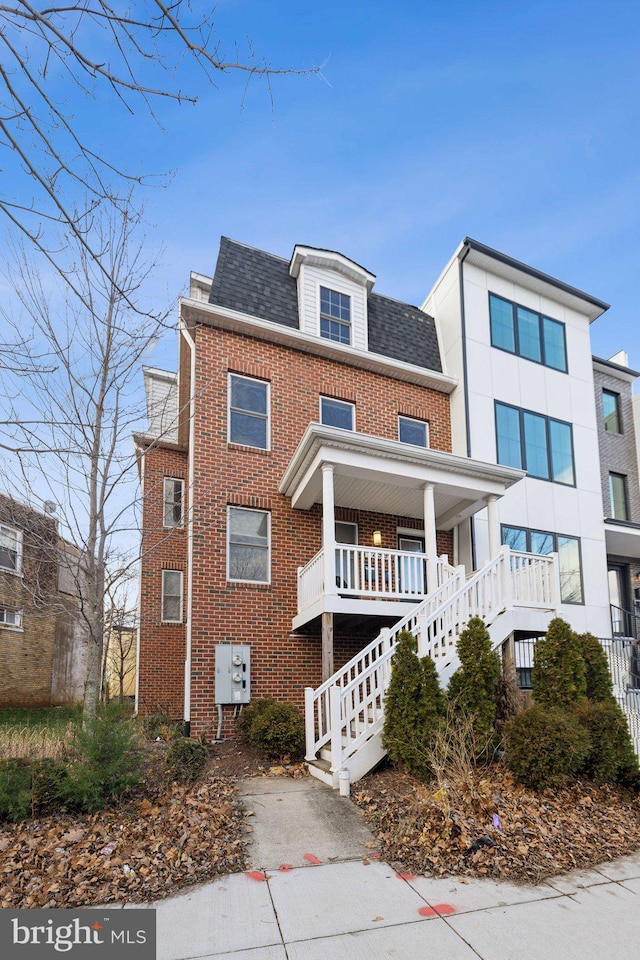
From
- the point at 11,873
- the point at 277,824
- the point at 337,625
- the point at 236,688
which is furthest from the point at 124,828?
the point at 337,625

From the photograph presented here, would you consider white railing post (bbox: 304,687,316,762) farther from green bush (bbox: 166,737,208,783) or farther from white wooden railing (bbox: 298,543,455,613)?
white wooden railing (bbox: 298,543,455,613)

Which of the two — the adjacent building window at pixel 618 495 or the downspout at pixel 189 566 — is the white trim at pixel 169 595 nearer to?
the downspout at pixel 189 566

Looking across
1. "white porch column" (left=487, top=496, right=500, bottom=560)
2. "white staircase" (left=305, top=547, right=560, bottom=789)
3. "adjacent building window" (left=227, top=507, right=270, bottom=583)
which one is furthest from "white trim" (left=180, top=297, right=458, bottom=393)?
"white staircase" (left=305, top=547, right=560, bottom=789)

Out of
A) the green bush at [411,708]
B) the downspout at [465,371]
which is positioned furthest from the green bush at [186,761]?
the downspout at [465,371]

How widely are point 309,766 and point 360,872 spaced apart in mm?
3363

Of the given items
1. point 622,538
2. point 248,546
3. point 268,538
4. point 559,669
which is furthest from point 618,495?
point 248,546

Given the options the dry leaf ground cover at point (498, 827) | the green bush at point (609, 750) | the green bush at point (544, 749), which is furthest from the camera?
the green bush at point (609, 750)

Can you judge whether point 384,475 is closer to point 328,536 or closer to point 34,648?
point 328,536

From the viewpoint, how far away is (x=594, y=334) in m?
16.3

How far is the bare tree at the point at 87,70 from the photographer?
275 centimetres

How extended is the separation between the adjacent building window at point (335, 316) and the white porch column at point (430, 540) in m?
4.39

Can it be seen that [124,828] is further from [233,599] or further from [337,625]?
[337,625]

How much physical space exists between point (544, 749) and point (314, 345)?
851 centimetres

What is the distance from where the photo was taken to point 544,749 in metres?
6.28
